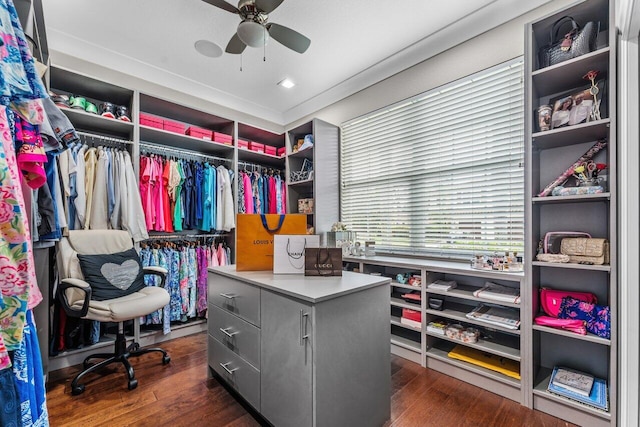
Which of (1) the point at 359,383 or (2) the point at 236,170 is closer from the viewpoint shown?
(1) the point at 359,383

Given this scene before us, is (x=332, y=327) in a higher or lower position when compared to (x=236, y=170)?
lower

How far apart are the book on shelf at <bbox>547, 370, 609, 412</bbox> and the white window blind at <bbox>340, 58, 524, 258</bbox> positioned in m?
0.89

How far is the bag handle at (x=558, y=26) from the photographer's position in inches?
70.9

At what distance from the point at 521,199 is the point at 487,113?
2.56 ft

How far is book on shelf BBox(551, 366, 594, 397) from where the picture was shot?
5.64 feet

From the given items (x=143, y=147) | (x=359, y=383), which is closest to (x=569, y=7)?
(x=359, y=383)

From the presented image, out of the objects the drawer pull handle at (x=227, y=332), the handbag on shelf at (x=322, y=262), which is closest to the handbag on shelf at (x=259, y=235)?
the handbag on shelf at (x=322, y=262)

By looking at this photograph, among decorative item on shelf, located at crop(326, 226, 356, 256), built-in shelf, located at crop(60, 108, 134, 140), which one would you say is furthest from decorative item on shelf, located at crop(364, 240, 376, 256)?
built-in shelf, located at crop(60, 108, 134, 140)

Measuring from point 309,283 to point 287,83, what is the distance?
280cm

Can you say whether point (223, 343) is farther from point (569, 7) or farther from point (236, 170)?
point (569, 7)

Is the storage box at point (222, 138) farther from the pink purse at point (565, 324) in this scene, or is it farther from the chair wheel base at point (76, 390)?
the pink purse at point (565, 324)

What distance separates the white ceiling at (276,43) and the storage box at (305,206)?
4.64ft

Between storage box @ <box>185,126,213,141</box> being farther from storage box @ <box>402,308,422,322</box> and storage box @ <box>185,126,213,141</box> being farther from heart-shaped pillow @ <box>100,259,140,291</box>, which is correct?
storage box @ <box>402,308,422,322</box>

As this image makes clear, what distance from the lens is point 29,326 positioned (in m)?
0.85
